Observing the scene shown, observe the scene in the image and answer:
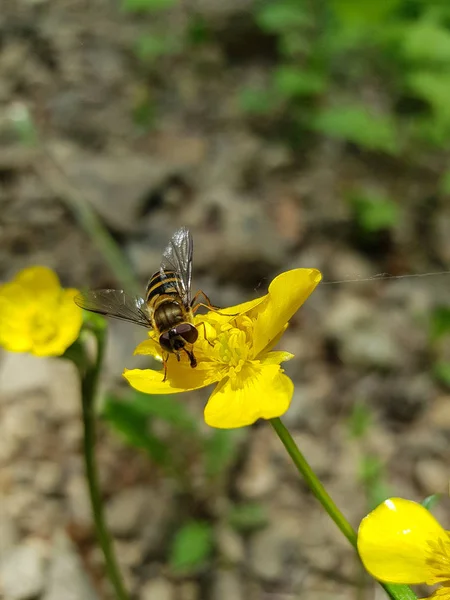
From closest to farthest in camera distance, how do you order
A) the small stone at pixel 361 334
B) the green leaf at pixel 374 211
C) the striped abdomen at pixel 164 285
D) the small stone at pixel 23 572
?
the striped abdomen at pixel 164 285, the small stone at pixel 23 572, the small stone at pixel 361 334, the green leaf at pixel 374 211

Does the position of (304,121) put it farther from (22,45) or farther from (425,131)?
(22,45)

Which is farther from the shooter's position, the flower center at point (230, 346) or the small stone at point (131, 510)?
the small stone at point (131, 510)

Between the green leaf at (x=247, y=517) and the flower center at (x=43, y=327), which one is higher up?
the flower center at (x=43, y=327)

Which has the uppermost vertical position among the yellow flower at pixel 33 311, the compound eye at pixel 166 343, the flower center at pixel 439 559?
the compound eye at pixel 166 343

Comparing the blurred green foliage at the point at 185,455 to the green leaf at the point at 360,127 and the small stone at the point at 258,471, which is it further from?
the green leaf at the point at 360,127

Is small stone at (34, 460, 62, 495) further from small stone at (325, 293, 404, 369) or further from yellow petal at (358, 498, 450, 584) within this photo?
yellow petal at (358, 498, 450, 584)

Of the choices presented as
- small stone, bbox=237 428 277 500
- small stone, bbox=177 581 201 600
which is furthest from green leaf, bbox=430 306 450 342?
small stone, bbox=177 581 201 600

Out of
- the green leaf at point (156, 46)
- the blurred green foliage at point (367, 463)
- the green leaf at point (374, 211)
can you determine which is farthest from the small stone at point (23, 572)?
the green leaf at point (156, 46)

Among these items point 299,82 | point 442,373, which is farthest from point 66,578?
point 299,82

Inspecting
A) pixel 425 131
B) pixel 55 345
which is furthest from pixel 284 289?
pixel 425 131
